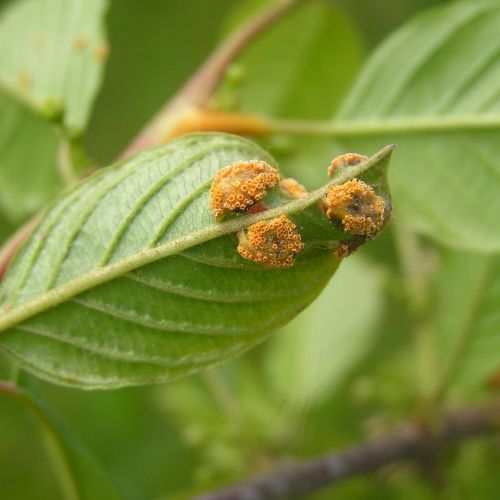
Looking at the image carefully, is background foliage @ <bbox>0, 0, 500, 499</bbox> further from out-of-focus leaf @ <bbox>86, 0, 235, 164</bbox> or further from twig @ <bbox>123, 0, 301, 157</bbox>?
out-of-focus leaf @ <bbox>86, 0, 235, 164</bbox>

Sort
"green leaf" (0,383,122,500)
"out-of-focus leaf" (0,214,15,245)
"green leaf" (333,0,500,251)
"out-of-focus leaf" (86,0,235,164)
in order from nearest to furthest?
"green leaf" (0,383,122,500)
"green leaf" (333,0,500,251)
"out-of-focus leaf" (0,214,15,245)
"out-of-focus leaf" (86,0,235,164)

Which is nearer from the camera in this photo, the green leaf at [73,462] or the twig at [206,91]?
the green leaf at [73,462]

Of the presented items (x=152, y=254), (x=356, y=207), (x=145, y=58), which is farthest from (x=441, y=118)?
(x=145, y=58)

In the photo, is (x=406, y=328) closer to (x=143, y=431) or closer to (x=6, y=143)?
(x=143, y=431)

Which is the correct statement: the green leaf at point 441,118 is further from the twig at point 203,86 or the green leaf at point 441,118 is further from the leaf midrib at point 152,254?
the leaf midrib at point 152,254

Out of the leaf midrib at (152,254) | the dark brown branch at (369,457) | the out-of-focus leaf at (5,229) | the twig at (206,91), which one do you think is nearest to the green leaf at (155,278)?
the leaf midrib at (152,254)

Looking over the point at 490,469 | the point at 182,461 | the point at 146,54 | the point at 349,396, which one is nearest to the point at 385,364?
the point at 349,396

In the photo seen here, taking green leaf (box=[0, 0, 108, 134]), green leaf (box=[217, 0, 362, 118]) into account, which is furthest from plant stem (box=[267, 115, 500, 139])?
green leaf (box=[217, 0, 362, 118])
